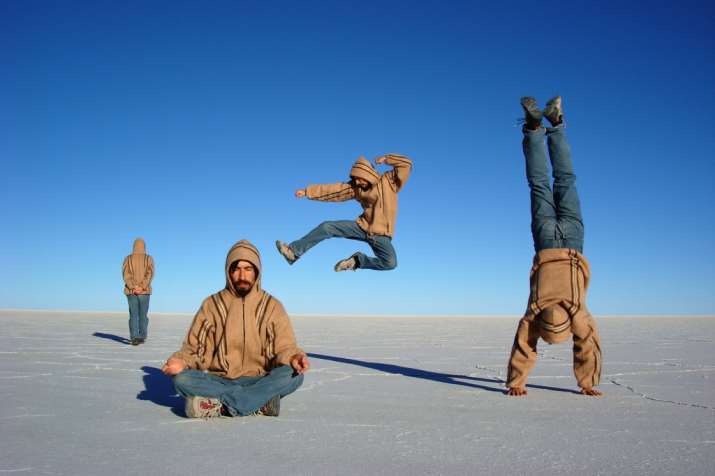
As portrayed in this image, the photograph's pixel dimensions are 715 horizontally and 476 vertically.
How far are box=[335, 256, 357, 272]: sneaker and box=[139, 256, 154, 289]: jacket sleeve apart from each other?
18.5 ft

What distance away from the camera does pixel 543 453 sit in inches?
121

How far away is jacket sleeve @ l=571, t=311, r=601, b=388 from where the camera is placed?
4797 millimetres

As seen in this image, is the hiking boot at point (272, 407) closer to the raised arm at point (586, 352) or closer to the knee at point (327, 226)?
the raised arm at point (586, 352)

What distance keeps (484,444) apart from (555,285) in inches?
75.0

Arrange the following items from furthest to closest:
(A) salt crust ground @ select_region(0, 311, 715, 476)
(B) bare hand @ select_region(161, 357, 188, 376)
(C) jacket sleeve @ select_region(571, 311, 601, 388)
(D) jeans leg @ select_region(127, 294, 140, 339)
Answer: (D) jeans leg @ select_region(127, 294, 140, 339)
(C) jacket sleeve @ select_region(571, 311, 601, 388)
(B) bare hand @ select_region(161, 357, 188, 376)
(A) salt crust ground @ select_region(0, 311, 715, 476)

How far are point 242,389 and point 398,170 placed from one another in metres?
3.10

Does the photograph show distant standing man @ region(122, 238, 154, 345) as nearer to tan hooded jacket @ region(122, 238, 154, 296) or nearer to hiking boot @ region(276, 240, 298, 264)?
tan hooded jacket @ region(122, 238, 154, 296)

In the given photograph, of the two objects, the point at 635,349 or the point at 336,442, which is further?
the point at 635,349

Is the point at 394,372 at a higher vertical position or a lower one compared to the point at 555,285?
lower

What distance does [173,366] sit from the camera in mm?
3736

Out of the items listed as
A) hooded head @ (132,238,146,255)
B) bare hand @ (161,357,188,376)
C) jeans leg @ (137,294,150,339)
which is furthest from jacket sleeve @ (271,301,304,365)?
hooded head @ (132,238,146,255)

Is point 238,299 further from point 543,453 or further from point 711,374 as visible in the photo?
point 711,374

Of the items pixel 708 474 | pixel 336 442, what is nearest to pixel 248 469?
pixel 336 442

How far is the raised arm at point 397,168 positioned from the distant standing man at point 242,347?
8.16 ft
